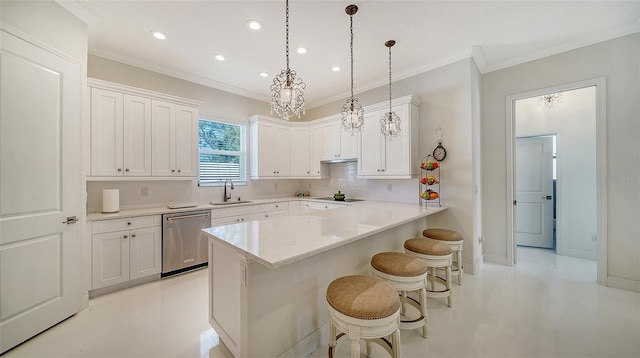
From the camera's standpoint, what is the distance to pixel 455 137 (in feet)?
11.0

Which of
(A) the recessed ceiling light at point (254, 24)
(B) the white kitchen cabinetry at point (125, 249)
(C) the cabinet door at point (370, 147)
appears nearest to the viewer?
(A) the recessed ceiling light at point (254, 24)

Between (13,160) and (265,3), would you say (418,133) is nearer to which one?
(265,3)

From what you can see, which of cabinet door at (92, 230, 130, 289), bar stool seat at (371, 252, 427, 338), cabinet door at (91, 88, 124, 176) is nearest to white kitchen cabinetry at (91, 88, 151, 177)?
cabinet door at (91, 88, 124, 176)

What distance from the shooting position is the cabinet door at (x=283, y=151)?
4.77 m

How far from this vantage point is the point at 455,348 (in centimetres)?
182

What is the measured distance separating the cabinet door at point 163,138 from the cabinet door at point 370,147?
2.91 meters

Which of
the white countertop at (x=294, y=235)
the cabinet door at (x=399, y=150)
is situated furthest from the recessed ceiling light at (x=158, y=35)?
the cabinet door at (x=399, y=150)

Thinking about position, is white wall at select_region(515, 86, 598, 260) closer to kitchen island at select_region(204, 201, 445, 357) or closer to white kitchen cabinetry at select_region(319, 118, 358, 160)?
white kitchen cabinetry at select_region(319, 118, 358, 160)

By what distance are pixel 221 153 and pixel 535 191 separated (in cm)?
595

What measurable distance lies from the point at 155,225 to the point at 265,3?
2890 mm

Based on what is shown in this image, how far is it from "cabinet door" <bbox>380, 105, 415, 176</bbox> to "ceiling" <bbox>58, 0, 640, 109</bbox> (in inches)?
33.1

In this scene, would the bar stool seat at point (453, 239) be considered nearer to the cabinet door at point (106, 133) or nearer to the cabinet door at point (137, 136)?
the cabinet door at point (137, 136)

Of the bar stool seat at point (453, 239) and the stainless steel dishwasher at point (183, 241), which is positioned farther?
the stainless steel dishwasher at point (183, 241)

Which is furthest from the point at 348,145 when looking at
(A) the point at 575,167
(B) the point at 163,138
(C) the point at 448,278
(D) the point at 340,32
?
(A) the point at 575,167
